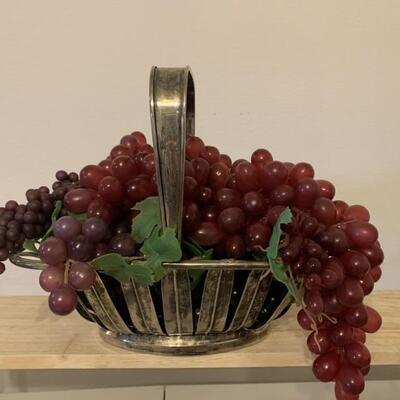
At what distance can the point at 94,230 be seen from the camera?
13.9 inches

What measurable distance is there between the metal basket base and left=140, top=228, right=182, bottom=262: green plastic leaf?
3.7 inches

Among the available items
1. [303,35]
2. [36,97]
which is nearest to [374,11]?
[303,35]

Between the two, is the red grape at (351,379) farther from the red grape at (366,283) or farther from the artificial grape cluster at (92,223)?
the artificial grape cluster at (92,223)

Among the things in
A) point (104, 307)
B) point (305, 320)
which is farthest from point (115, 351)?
point (305, 320)

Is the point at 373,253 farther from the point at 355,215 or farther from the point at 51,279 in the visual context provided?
the point at 51,279

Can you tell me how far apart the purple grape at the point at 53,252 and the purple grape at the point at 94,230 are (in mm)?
18

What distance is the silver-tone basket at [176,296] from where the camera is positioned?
1.11 feet

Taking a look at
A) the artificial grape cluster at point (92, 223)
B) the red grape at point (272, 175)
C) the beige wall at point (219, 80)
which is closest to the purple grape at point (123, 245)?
the artificial grape cluster at point (92, 223)

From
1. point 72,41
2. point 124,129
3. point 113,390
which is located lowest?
point 113,390

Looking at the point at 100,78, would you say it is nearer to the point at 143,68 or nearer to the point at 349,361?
the point at 143,68

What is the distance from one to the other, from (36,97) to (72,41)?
0.10 m

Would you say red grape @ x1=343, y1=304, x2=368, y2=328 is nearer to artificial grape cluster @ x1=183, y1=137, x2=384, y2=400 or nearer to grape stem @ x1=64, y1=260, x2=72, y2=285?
artificial grape cluster @ x1=183, y1=137, x2=384, y2=400

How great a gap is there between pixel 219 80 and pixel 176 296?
464 mm

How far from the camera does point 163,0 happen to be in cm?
75
